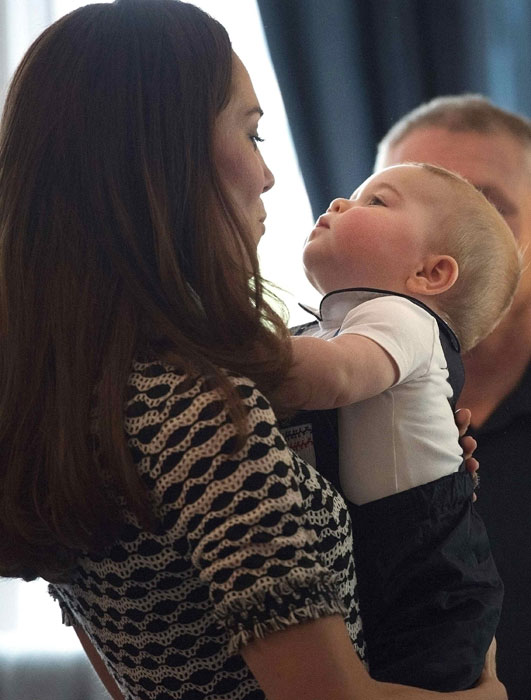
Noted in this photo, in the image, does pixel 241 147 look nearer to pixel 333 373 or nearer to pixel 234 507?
pixel 333 373

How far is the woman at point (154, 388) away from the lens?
825 millimetres

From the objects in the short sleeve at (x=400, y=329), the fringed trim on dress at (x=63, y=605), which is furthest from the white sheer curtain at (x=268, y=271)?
the fringed trim on dress at (x=63, y=605)

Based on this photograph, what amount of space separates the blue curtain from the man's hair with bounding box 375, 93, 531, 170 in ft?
1.55

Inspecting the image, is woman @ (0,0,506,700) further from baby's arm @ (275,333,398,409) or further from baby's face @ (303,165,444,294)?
baby's face @ (303,165,444,294)

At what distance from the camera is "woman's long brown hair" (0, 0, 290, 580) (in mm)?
899

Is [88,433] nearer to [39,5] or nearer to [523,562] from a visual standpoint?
[523,562]

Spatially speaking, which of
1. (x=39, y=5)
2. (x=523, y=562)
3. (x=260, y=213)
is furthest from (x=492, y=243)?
(x=39, y=5)

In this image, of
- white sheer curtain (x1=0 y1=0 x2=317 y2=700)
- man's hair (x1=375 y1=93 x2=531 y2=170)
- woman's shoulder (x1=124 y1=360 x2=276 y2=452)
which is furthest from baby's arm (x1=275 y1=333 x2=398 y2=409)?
white sheer curtain (x1=0 y1=0 x2=317 y2=700)

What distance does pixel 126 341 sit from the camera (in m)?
0.90

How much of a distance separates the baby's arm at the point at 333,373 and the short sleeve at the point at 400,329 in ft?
0.07

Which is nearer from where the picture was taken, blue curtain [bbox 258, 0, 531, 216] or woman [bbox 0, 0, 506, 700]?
woman [bbox 0, 0, 506, 700]

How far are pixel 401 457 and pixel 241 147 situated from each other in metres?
0.45

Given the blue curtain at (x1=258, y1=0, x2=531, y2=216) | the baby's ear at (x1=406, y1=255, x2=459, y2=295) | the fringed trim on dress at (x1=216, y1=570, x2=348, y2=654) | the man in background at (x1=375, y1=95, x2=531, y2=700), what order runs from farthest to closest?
the blue curtain at (x1=258, y1=0, x2=531, y2=216)
the man in background at (x1=375, y1=95, x2=531, y2=700)
the baby's ear at (x1=406, y1=255, x2=459, y2=295)
the fringed trim on dress at (x1=216, y1=570, x2=348, y2=654)

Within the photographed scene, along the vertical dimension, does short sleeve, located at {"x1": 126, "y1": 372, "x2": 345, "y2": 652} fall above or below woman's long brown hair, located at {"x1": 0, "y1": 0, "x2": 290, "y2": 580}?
below
